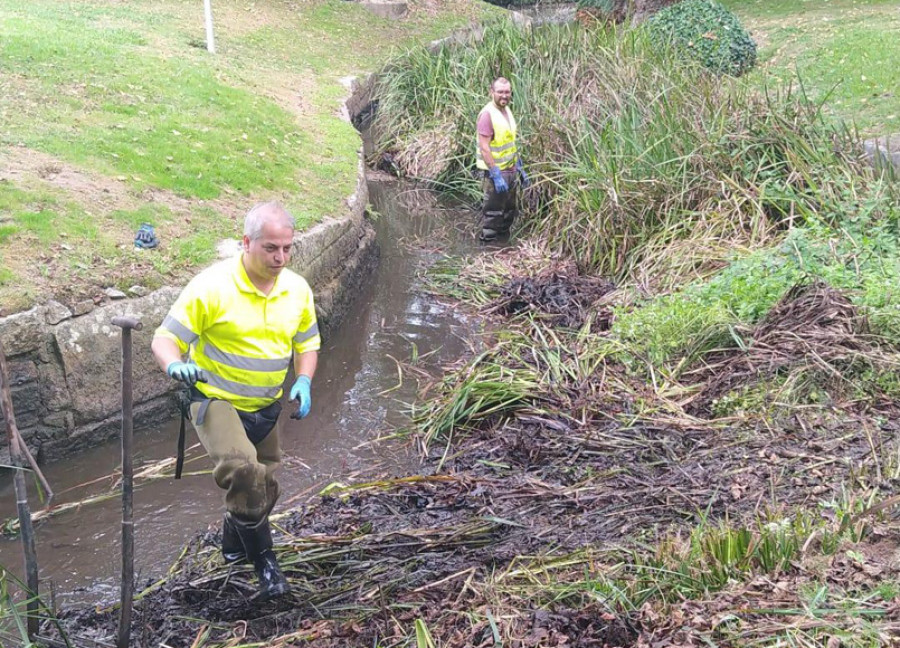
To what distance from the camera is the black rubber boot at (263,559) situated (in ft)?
14.6

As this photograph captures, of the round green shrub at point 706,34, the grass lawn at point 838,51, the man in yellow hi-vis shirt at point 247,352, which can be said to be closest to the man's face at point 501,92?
the grass lawn at point 838,51

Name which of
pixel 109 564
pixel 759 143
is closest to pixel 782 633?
pixel 109 564

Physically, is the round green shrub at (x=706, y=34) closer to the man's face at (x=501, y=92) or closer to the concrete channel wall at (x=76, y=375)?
the man's face at (x=501, y=92)

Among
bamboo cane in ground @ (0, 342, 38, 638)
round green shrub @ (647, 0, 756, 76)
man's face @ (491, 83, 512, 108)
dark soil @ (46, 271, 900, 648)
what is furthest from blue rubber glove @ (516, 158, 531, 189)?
bamboo cane in ground @ (0, 342, 38, 638)

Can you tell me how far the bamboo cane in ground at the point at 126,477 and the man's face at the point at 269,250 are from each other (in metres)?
0.80

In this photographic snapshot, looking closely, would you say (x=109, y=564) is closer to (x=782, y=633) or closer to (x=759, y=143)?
(x=782, y=633)

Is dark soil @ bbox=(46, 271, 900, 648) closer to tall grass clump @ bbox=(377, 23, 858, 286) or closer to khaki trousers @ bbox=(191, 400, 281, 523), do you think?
khaki trousers @ bbox=(191, 400, 281, 523)

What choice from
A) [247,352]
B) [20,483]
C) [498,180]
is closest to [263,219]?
[247,352]

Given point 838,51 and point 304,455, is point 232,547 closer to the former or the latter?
point 304,455

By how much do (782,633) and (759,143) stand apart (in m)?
6.42

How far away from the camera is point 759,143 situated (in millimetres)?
8914

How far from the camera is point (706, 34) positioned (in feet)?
45.3

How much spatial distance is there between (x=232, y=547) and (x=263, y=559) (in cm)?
31

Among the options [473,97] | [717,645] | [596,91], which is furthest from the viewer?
[473,97]
